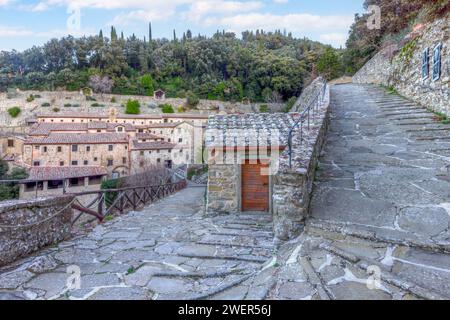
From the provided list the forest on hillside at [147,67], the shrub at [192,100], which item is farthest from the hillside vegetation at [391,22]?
the shrub at [192,100]

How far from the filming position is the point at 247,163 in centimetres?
680

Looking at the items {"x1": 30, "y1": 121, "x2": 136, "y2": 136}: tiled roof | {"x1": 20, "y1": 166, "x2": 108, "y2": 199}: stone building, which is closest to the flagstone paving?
{"x1": 20, "y1": 166, "x2": 108, "y2": 199}: stone building

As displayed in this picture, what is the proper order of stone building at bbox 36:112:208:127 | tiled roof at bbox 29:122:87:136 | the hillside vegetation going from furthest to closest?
stone building at bbox 36:112:208:127 < tiled roof at bbox 29:122:87:136 < the hillside vegetation

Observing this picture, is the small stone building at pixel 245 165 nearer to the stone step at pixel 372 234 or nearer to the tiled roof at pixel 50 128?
the stone step at pixel 372 234

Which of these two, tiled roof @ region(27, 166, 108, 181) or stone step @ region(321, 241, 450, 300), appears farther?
tiled roof @ region(27, 166, 108, 181)

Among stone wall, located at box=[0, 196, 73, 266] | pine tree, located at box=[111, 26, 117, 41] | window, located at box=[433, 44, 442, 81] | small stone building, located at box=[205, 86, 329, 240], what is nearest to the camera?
stone wall, located at box=[0, 196, 73, 266]

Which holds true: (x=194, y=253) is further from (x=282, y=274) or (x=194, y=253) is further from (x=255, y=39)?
(x=255, y=39)

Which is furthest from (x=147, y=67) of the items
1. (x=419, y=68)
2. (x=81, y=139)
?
(x=419, y=68)

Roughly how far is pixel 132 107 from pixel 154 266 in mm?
42299

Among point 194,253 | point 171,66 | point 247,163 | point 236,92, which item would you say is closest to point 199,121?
point 236,92

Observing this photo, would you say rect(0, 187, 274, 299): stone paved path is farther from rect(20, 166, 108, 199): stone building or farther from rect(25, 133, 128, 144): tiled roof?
rect(25, 133, 128, 144): tiled roof

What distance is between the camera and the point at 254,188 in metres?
6.86

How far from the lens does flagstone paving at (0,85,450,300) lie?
8.38 feet

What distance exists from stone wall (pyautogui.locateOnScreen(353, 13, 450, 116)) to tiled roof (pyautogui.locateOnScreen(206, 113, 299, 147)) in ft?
11.9
